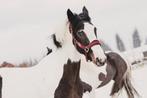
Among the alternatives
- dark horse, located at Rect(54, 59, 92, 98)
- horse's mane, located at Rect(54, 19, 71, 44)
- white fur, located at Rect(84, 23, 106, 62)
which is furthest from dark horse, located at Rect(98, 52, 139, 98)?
white fur, located at Rect(84, 23, 106, 62)

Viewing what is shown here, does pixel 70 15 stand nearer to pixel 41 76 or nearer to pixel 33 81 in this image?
pixel 41 76

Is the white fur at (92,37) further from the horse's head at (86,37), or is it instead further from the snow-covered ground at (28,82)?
the snow-covered ground at (28,82)

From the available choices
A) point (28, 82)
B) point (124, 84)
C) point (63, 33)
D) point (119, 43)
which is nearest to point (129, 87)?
point (124, 84)

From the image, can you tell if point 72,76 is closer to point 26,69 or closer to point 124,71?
point 26,69

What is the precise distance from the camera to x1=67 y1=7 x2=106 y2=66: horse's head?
775cm

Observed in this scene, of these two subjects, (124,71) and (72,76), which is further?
(124,71)

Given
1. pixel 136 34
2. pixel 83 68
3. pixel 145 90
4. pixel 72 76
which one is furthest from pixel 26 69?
pixel 136 34

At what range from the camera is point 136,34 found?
5699 inches

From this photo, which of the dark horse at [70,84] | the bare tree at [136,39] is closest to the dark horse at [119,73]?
the dark horse at [70,84]

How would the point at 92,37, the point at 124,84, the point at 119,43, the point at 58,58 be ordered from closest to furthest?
the point at 92,37 → the point at 58,58 → the point at 124,84 → the point at 119,43

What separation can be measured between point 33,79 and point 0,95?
27.9 inches

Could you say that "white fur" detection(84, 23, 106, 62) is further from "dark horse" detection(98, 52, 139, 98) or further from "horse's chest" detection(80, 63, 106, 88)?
"dark horse" detection(98, 52, 139, 98)

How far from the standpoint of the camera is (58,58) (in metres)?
8.12

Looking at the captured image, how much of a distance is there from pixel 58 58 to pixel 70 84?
0.47 m
